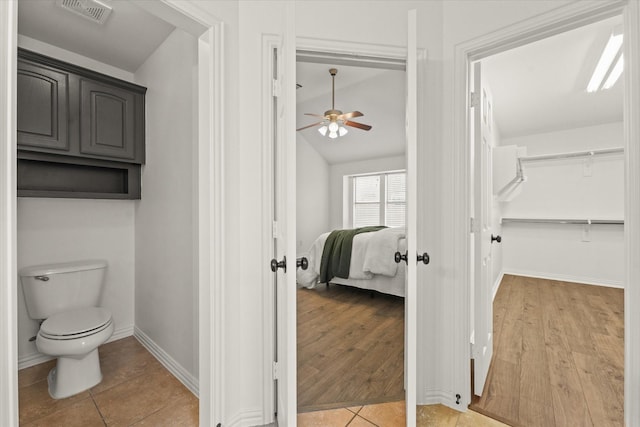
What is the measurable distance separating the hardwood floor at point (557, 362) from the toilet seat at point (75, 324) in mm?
2327

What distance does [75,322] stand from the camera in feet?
5.92

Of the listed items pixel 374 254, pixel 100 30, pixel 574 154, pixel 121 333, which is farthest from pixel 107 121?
pixel 574 154

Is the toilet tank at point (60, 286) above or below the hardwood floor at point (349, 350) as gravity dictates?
above

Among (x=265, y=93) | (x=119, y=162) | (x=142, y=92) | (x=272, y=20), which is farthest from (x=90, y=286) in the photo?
(x=272, y=20)

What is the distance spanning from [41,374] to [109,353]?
38 cm

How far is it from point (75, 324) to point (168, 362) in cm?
64

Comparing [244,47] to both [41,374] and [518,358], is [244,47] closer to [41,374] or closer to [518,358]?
[41,374]

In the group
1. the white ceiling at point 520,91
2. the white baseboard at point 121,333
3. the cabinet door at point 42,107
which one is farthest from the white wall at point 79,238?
the white ceiling at point 520,91

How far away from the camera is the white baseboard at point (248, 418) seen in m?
1.44

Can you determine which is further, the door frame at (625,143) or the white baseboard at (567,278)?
the white baseboard at (567,278)

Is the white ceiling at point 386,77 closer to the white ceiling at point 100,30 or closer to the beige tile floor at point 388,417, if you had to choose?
the white ceiling at point 100,30

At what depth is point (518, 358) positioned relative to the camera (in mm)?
2141

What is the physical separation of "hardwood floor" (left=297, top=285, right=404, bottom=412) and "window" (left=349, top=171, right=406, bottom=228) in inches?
106

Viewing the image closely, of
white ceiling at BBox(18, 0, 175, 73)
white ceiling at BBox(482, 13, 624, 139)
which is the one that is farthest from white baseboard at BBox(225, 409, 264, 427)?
white ceiling at BBox(482, 13, 624, 139)
